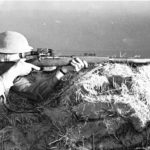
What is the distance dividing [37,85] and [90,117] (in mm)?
1809

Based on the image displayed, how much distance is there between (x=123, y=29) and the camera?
43031 millimetres

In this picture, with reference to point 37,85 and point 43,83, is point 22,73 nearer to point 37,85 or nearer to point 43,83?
point 37,85

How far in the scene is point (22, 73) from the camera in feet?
28.7

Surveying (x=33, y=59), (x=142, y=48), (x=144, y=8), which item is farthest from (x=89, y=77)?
(x=144, y=8)

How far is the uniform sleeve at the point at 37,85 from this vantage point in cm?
817

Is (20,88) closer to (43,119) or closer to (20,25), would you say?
(43,119)

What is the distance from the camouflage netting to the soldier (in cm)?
55

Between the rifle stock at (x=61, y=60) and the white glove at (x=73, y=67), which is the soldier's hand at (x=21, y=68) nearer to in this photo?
the rifle stock at (x=61, y=60)

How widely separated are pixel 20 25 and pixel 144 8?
434 inches

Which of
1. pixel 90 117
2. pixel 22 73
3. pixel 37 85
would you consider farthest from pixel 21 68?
pixel 90 117

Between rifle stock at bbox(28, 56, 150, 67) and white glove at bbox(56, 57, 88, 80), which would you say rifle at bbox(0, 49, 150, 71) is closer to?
rifle stock at bbox(28, 56, 150, 67)

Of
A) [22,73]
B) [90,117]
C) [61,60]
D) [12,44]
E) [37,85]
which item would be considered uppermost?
[12,44]

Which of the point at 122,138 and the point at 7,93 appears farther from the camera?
the point at 7,93

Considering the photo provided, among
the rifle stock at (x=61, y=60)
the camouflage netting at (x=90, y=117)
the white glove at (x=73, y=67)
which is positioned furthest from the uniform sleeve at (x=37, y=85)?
the rifle stock at (x=61, y=60)
